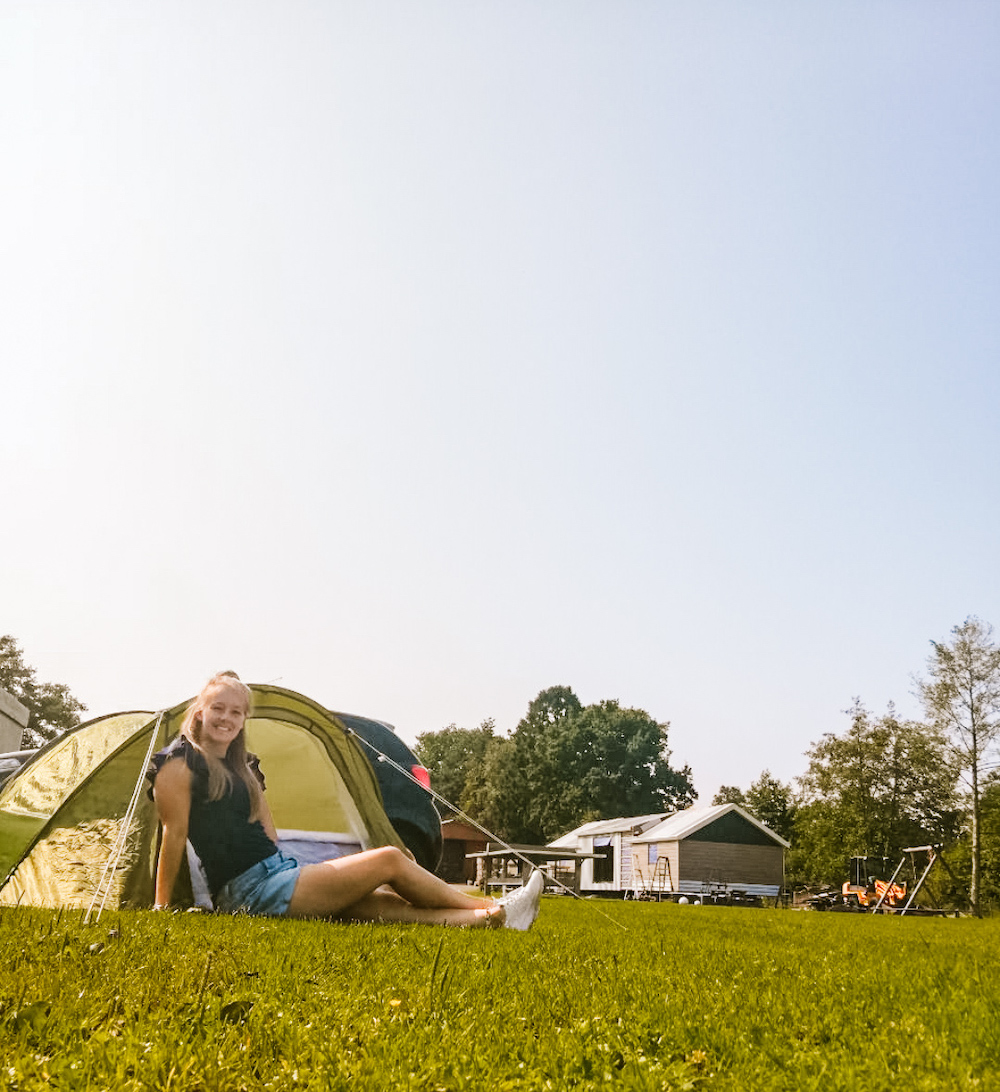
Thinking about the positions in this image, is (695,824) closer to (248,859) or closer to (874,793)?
(874,793)

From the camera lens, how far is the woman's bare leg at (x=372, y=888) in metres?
6.20

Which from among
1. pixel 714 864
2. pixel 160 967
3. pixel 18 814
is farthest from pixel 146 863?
pixel 714 864

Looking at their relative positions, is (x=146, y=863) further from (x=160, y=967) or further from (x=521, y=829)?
(x=521, y=829)

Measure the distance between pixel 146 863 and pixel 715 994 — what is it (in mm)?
4639

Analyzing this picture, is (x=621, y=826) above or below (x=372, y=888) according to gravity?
below

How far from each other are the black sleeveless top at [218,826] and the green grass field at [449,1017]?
1.67m

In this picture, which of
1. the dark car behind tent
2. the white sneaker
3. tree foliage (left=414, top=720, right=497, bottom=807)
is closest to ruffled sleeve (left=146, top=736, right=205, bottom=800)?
the white sneaker

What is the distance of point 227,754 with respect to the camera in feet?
22.9

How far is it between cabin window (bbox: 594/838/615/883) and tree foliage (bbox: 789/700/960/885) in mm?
10908

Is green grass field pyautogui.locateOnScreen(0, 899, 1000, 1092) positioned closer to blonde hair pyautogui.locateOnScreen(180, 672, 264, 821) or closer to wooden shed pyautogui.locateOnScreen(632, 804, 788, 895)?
blonde hair pyautogui.locateOnScreen(180, 672, 264, 821)

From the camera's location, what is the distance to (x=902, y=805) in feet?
148

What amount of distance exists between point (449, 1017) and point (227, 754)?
4477 millimetres

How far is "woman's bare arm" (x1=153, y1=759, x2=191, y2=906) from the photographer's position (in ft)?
21.4

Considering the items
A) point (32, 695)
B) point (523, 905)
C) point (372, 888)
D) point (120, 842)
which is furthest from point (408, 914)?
point (32, 695)
